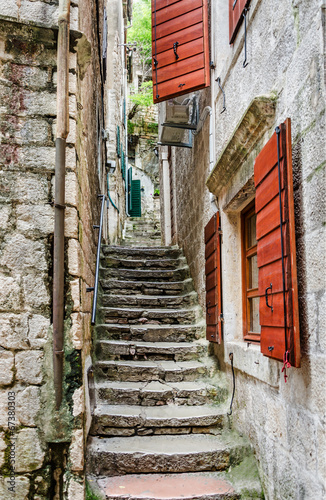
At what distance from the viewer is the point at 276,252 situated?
2273 millimetres

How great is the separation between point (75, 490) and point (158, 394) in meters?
1.35

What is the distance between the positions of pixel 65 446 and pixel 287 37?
274cm

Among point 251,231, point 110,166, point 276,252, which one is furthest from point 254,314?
point 110,166

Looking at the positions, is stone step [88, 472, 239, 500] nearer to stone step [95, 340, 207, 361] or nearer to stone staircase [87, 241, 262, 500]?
stone staircase [87, 241, 262, 500]

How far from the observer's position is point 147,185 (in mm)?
17438

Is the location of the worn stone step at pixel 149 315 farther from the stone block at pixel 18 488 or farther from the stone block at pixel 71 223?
the stone block at pixel 18 488

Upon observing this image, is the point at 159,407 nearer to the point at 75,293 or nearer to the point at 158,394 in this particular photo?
the point at 158,394

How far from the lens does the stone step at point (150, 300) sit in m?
5.26

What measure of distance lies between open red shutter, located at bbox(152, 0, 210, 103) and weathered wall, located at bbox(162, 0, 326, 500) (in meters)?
0.61

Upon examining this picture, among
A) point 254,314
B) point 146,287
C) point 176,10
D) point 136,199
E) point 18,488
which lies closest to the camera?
point 18,488

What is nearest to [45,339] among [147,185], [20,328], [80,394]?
[20,328]

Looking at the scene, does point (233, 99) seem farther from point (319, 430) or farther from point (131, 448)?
point (131, 448)

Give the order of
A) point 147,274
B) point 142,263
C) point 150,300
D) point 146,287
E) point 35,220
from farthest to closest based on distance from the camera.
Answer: point 142,263 < point 147,274 < point 146,287 < point 150,300 < point 35,220

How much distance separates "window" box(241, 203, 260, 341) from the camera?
11.2 ft
